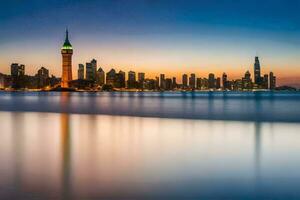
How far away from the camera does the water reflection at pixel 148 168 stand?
821 centimetres

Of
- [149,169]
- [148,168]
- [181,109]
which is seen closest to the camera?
[149,169]

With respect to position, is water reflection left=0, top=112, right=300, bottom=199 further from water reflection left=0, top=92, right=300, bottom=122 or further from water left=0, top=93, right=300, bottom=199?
water reflection left=0, top=92, right=300, bottom=122

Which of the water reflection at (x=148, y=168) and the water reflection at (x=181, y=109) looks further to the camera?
the water reflection at (x=181, y=109)

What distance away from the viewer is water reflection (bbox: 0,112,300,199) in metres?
8.21

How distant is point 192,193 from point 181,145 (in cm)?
795

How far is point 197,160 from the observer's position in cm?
1243

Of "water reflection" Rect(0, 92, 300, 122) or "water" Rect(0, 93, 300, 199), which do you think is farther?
"water reflection" Rect(0, 92, 300, 122)

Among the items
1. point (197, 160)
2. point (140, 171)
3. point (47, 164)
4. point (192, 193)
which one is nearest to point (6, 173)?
point (47, 164)

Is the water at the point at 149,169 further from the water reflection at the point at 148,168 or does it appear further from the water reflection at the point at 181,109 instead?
the water reflection at the point at 181,109

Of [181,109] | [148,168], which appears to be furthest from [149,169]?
[181,109]

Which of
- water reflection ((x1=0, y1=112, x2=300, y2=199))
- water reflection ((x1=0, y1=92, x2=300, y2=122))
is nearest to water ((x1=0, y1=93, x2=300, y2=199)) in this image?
water reflection ((x1=0, y1=112, x2=300, y2=199))

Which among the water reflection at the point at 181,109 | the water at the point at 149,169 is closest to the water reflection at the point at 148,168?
the water at the point at 149,169

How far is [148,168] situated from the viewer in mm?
11016

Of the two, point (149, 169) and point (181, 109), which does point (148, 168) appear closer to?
point (149, 169)
